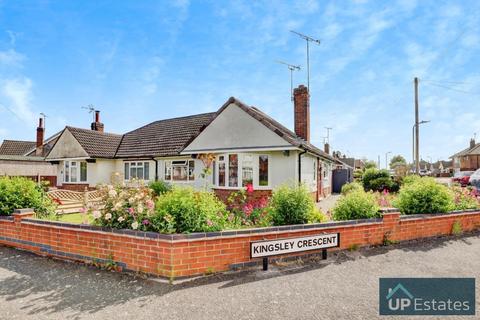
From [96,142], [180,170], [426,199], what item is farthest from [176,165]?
[426,199]

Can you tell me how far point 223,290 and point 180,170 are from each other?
13.4 m

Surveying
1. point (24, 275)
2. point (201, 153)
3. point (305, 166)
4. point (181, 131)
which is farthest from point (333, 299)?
point (181, 131)

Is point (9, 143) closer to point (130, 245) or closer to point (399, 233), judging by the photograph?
point (130, 245)

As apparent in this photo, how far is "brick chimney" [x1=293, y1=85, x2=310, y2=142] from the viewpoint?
1520cm

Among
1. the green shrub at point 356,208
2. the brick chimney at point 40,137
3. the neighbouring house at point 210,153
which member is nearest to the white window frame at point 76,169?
the neighbouring house at point 210,153

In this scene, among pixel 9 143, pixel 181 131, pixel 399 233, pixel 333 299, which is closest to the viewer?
pixel 333 299

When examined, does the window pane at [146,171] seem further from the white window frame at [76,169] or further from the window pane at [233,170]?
the window pane at [233,170]

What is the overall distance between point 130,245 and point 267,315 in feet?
9.03

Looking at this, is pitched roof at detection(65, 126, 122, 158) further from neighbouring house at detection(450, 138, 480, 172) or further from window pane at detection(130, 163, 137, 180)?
neighbouring house at detection(450, 138, 480, 172)

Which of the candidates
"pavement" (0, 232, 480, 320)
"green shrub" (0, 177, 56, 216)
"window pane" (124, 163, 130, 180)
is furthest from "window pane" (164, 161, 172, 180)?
"pavement" (0, 232, 480, 320)

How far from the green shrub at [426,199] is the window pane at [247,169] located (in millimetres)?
7191

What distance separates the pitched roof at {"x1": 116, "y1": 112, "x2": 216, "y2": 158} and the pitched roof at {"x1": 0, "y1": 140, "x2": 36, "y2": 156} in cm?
2217

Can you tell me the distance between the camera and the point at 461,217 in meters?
8.19

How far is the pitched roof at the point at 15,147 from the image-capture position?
35.1 meters
